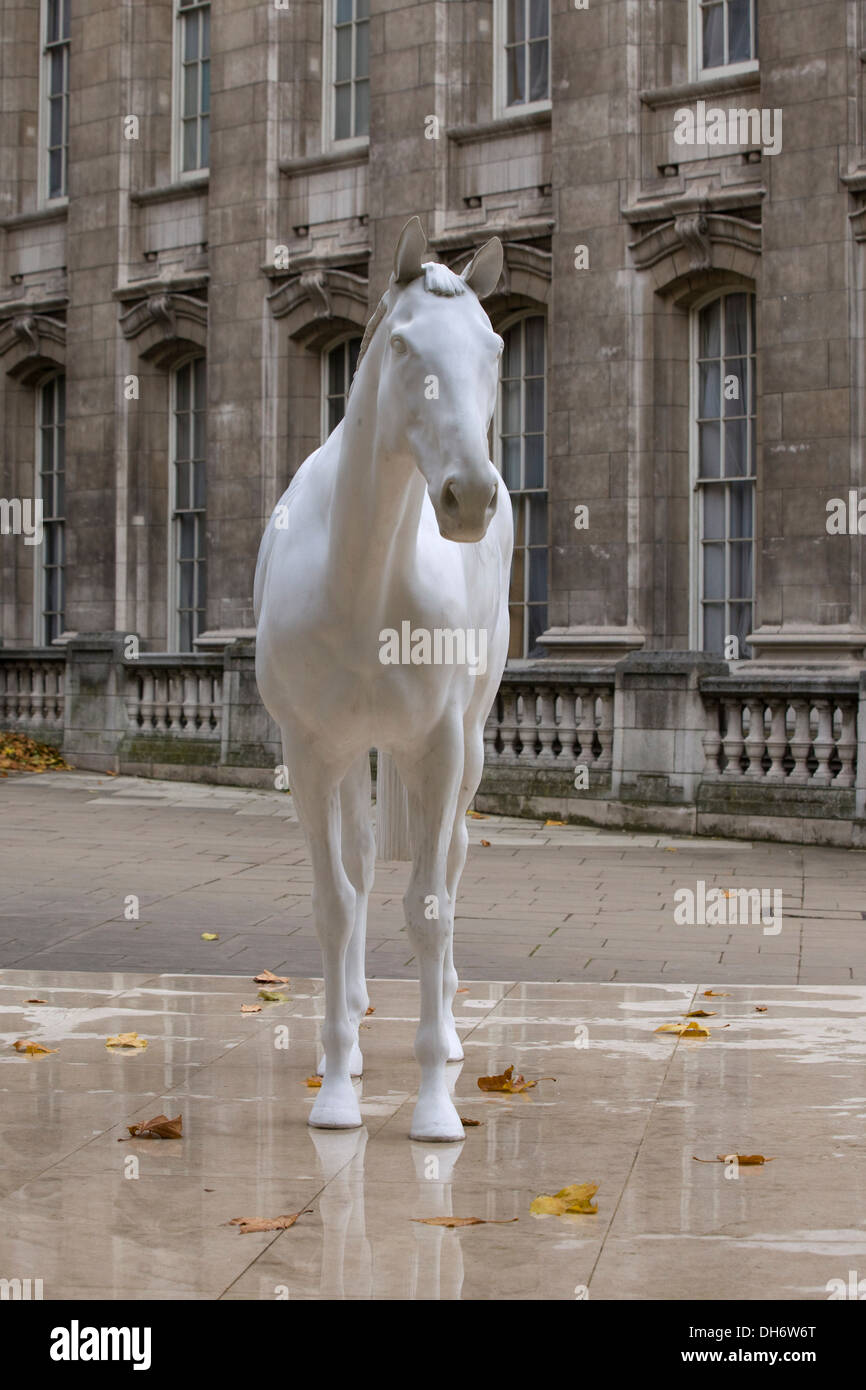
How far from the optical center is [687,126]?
20.6m

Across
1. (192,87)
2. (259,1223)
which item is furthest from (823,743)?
(192,87)

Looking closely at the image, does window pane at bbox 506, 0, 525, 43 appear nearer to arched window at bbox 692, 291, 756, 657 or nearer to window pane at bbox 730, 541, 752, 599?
arched window at bbox 692, 291, 756, 657

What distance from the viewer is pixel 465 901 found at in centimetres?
1252

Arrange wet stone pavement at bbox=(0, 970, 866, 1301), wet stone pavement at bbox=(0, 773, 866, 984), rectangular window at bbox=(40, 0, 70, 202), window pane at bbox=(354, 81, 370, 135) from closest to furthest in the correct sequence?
wet stone pavement at bbox=(0, 970, 866, 1301), wet stone pavement at bbox=(0, 773, 866, 984), window pane at bbox=(354, 81, 370, 135), rectangular window at bbox=(40, 0, 70, 202)

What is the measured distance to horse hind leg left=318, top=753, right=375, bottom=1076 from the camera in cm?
736

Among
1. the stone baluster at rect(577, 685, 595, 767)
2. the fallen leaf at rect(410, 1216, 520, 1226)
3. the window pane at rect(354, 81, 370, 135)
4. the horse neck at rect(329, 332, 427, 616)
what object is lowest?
the fallen leaf at rect(410, 1216, 520, 1226)

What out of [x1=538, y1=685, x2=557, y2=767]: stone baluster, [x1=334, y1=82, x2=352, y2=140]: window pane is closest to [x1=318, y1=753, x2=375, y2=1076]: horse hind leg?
[x1=538, y1=685, x2=557, y2=767]: stone baluster

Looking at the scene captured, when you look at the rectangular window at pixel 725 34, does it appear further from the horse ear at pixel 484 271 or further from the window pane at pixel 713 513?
the horse ear at pixel 484 271

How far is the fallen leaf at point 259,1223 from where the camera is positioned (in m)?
5.12

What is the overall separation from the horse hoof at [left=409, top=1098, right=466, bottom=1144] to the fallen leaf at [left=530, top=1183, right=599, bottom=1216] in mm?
781

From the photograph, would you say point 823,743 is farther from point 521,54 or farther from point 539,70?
point 521,54

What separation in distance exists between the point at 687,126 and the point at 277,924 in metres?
12.6

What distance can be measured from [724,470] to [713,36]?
483 centimetres
